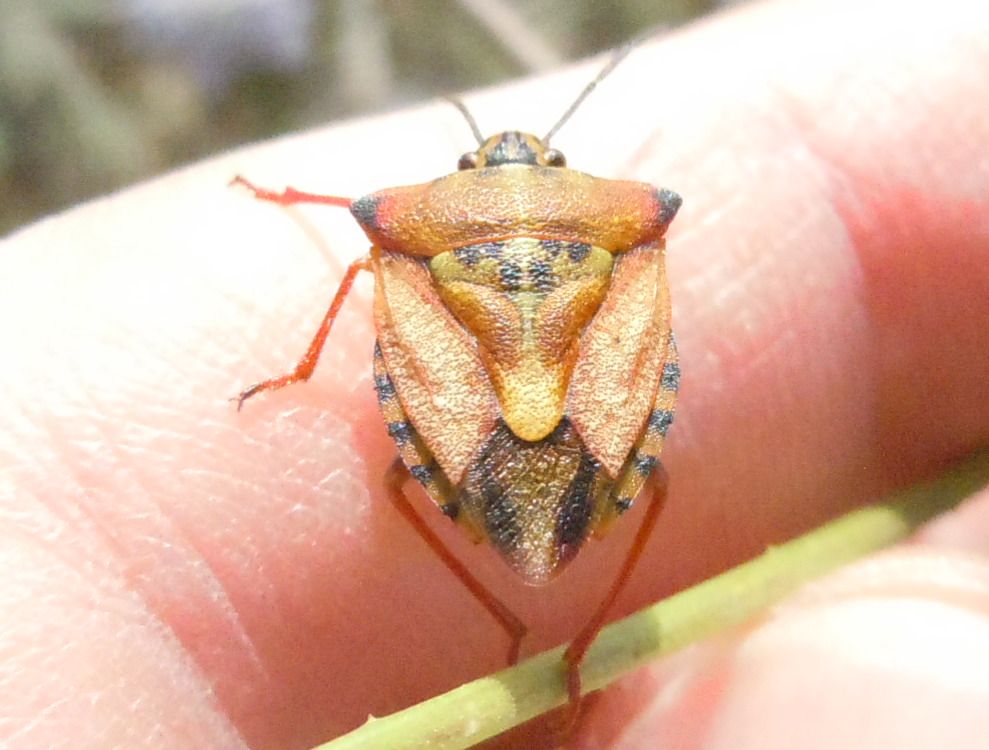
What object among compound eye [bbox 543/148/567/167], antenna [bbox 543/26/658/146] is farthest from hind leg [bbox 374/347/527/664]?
antenna [bbox 543/26/658/146]

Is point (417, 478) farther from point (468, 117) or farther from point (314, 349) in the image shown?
point (468, 117)

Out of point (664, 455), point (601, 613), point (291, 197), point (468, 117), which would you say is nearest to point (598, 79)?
point (468, 117)

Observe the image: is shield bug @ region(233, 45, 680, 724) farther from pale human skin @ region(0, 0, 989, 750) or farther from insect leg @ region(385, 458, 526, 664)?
pale human skin @ region(0, 0, 989, 750)

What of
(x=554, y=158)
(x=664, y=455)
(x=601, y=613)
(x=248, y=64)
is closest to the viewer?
(x=601, y=613)

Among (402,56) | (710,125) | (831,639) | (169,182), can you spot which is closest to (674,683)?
(831,639)

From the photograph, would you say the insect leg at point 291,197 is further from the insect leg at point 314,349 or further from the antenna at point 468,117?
the antenna at point 468,117
